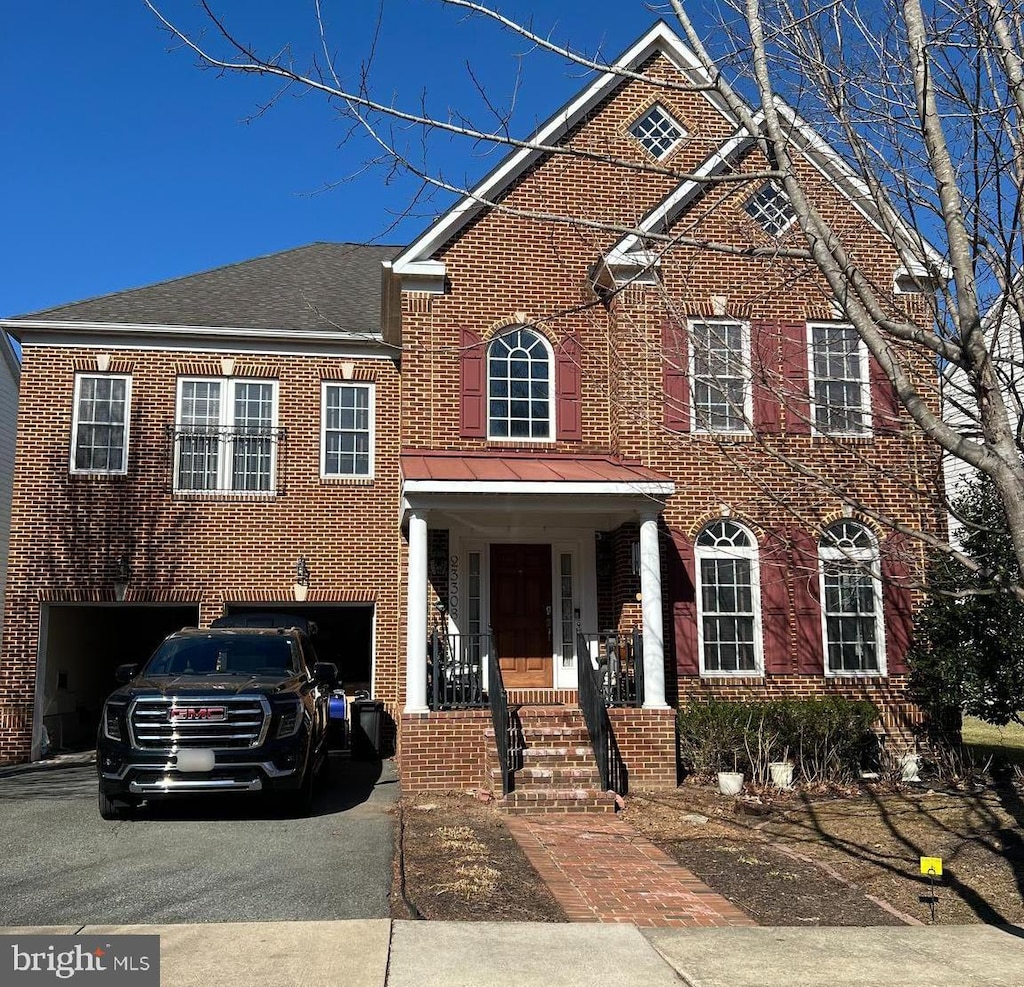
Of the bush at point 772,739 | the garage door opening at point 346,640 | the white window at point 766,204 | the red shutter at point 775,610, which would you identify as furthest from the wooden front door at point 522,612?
the garage door opening at point 346,640

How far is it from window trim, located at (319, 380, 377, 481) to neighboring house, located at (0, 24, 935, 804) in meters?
0.04

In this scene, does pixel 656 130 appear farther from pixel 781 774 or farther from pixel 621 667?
pixel 781 774

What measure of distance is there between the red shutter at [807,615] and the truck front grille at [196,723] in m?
7.00

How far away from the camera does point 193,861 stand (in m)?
7.63

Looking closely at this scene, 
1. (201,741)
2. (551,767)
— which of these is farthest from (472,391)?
(201,741)

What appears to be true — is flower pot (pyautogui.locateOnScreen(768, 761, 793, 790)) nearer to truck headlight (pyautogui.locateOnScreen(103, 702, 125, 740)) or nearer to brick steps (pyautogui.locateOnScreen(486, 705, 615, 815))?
brick steps (pyautogui.locateOnScreen(486, 705, 615, 815))

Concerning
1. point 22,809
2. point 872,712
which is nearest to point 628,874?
point 872,712

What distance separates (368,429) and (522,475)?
4785 millimetres

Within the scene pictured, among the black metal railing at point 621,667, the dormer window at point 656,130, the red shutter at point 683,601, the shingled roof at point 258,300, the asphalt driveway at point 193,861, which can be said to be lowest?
the asphalt driveway at point 193,861

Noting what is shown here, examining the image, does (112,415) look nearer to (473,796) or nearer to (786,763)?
(473,796)

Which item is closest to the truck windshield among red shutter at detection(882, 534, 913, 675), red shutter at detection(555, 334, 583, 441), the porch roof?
the porch roof

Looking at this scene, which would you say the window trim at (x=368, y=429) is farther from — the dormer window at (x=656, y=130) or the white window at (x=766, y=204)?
the white window at (x=766, y=204)

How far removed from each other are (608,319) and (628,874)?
7937 mm

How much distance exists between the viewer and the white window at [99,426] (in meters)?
14.9
